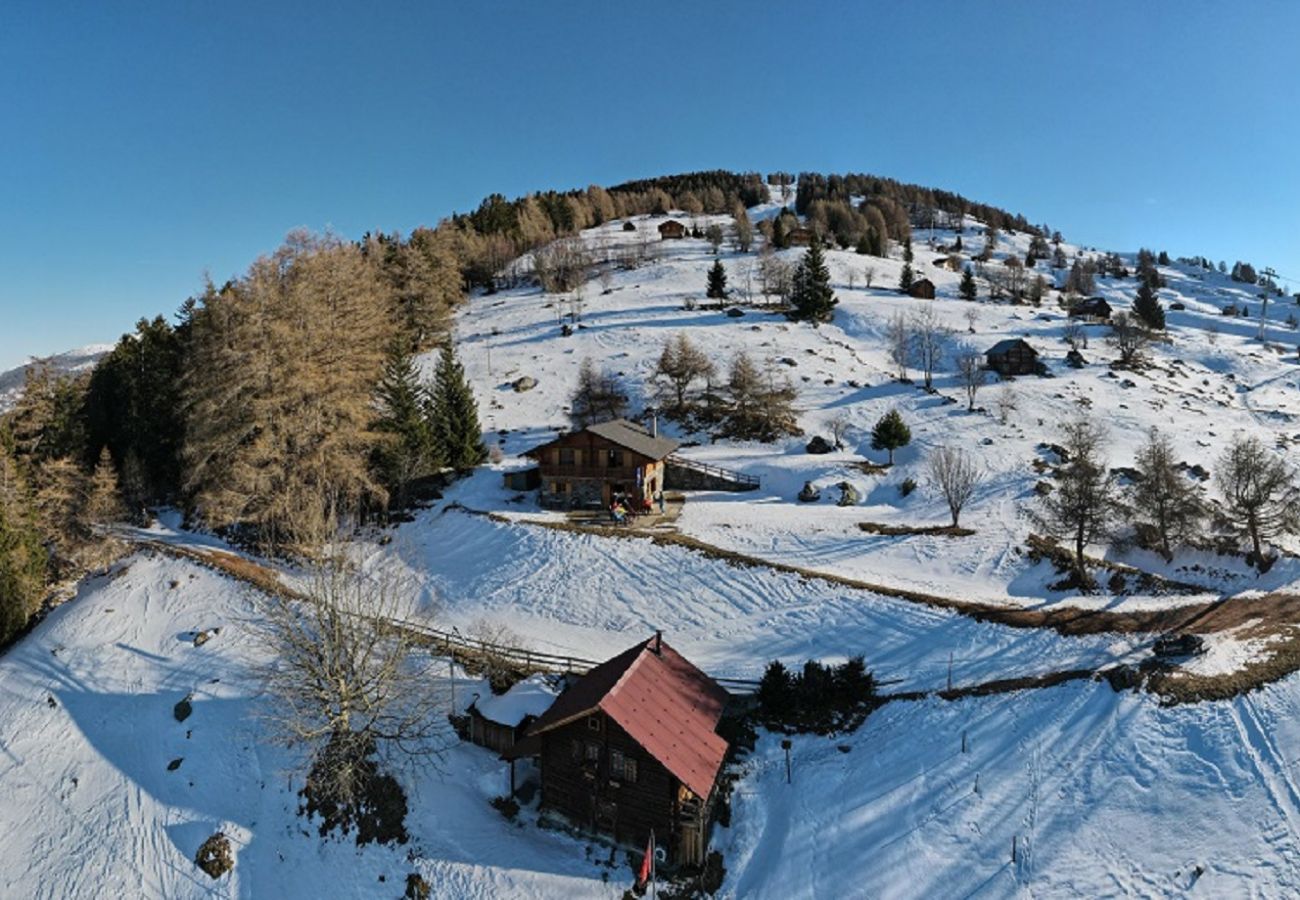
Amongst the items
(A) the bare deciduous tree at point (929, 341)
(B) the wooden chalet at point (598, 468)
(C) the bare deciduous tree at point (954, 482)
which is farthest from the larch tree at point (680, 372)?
(C) the bare deciduous tree at point (954, 482)

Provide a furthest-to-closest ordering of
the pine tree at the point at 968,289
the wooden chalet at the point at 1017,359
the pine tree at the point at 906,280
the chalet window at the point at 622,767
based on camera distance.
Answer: the pine tree at the point at 968,289 < the pine tree at the point at 906,280 < the wooden chalet at the point at 1017,359 < the chalet window at the point at 622,767

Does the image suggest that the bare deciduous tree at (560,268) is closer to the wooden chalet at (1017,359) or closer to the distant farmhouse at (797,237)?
the distant farmhouse at (797,237)

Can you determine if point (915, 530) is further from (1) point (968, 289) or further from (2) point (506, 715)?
(1) point (968, 289)

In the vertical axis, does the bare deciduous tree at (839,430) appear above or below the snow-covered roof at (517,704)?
above

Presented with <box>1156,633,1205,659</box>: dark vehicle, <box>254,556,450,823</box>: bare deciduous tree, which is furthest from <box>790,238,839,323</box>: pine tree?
<box>254,556,450,823</box>: bare deciduous tree

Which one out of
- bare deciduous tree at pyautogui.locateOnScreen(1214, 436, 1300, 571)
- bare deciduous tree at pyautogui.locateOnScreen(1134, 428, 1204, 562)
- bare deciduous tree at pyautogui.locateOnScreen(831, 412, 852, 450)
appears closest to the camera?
bare deciduous tree at pyautogui.locateOnScreen(1214, 436, 1300, 571)

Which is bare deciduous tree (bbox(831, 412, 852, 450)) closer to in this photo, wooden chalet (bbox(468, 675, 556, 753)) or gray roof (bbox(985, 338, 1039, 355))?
gray roof (bbox(985, 338, 1039, 355))
